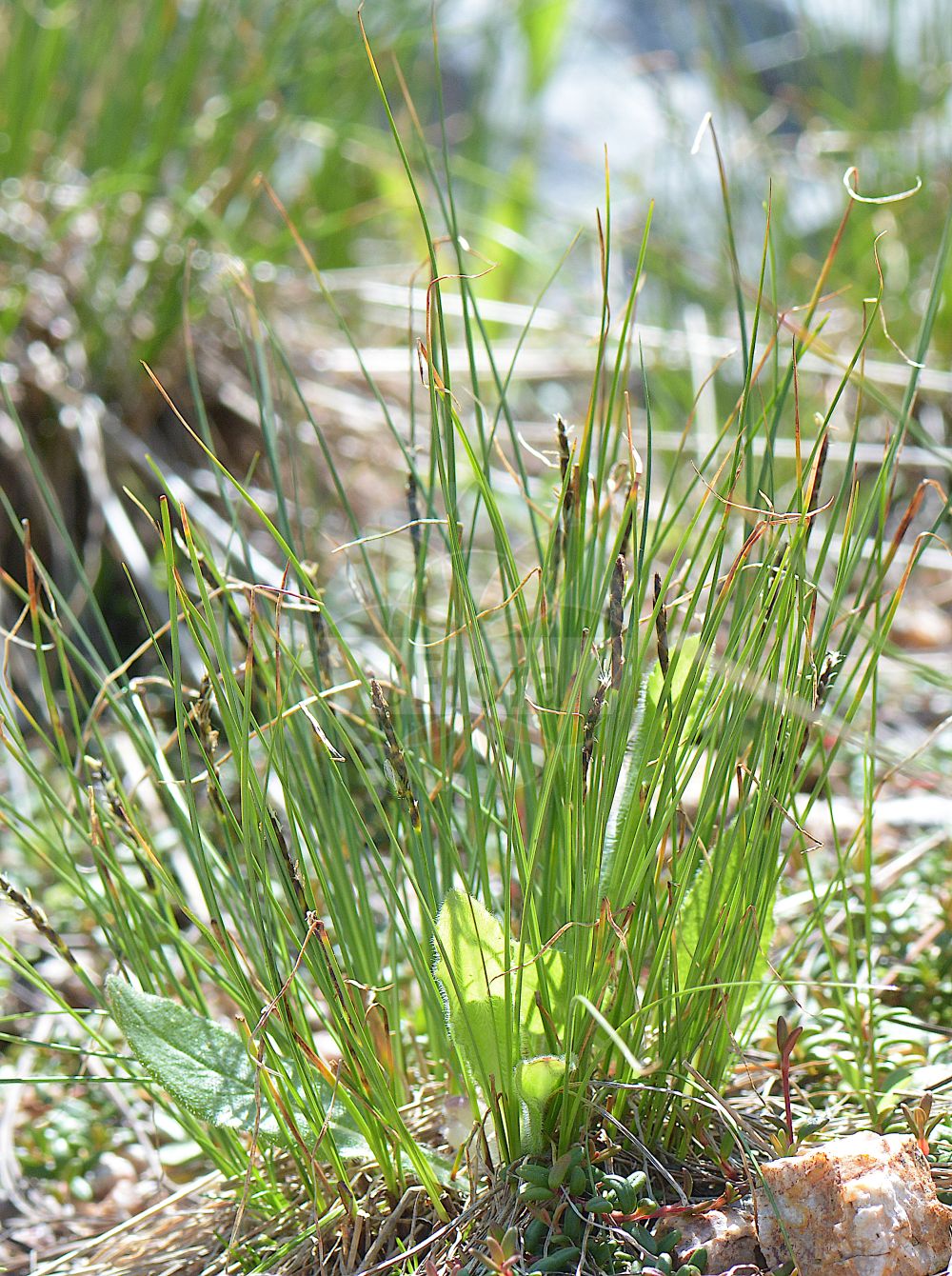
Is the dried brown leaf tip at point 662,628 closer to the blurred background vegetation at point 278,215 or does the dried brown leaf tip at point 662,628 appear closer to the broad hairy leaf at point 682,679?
the broad hairy leaf at point 682,679

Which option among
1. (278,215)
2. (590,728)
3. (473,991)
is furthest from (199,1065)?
(278,215)

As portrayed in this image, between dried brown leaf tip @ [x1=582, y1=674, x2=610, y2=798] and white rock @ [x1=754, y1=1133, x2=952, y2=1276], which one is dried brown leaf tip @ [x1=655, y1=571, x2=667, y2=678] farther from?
white rock @ [x1=754, y1=1133, x2=952, y2=1276]

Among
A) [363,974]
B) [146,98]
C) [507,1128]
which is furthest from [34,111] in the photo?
[507,1128]

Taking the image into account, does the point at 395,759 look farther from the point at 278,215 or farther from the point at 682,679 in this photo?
the point at 278,215

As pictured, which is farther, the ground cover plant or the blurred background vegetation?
the blurred background vegetation

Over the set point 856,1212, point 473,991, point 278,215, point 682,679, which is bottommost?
point 856,1212

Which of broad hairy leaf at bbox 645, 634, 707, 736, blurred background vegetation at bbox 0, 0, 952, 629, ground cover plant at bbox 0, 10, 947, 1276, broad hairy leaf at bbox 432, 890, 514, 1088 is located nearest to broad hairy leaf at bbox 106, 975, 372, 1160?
ground cover plant at bbox 0, 10, 947, 1276

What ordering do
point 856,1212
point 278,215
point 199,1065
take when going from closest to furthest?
point 856,1212, point 199,1065, point 278,215

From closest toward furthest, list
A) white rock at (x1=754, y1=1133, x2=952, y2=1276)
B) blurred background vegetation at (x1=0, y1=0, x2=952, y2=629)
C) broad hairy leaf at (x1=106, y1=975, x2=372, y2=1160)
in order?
white rock at (x1=754, y1=1133, x2=952, y2=1276), broad hairy leaf at (x1=106, y1=975, x2=372, y2=1160), blurred background vegetation at (x1=0, y1=0, x2=952, y2=629)

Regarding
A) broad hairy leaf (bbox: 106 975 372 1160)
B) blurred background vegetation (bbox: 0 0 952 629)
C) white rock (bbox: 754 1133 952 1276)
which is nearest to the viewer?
white rock (bbox: 754 1133 952 1276)

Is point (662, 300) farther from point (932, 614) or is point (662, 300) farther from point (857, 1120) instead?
point (857, 1120)

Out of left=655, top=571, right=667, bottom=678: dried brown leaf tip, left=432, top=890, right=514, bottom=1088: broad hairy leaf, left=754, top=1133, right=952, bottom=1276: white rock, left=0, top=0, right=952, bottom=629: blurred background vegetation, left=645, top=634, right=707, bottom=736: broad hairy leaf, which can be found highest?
left=0, top=0, right=952, bottom=629: blurred background vegetation
